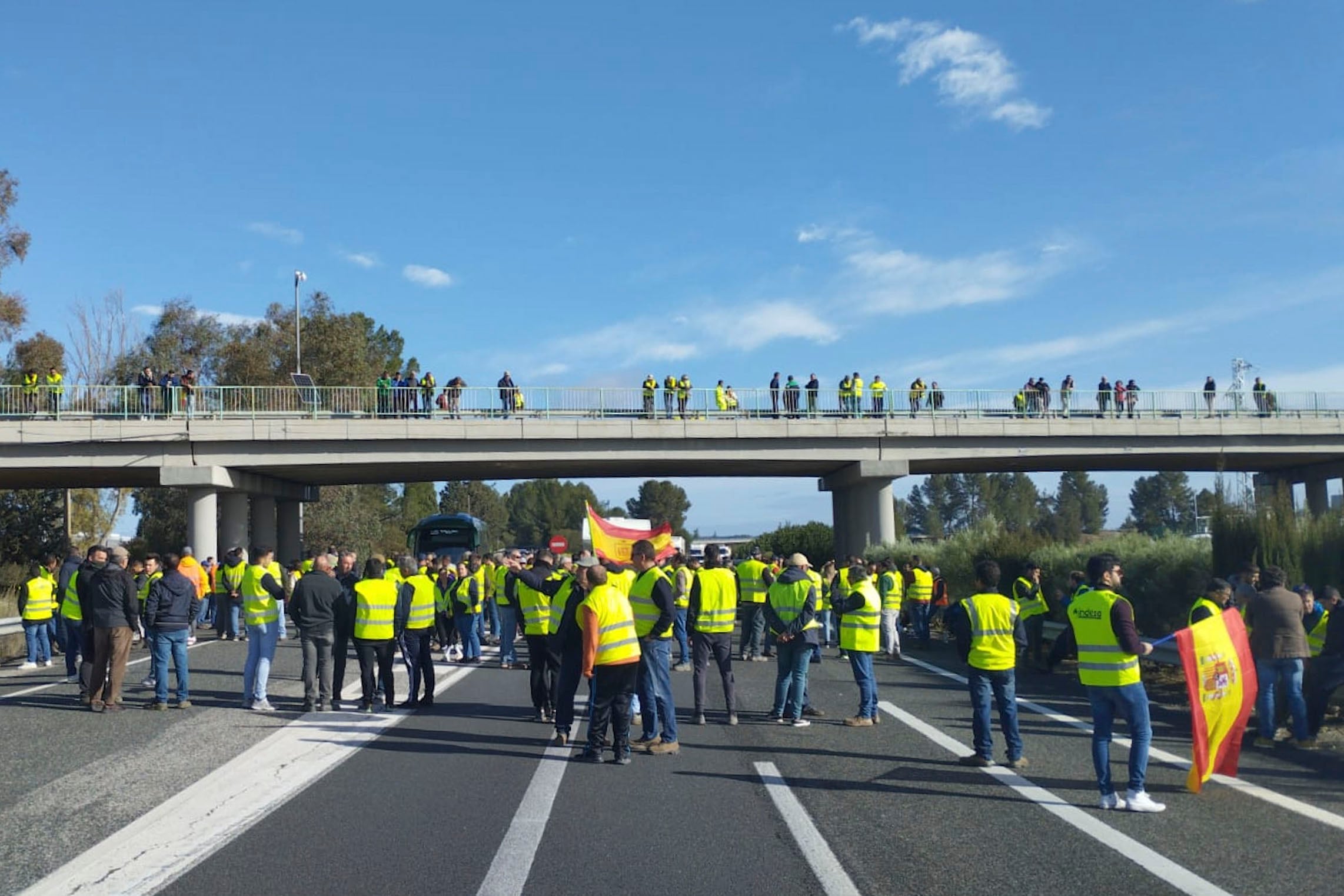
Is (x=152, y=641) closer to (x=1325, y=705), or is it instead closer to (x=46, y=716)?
(x=46, y=716)

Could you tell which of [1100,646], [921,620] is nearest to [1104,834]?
[1100,646]

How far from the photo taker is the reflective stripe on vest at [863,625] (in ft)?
35.9

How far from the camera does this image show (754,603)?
56.2 feet

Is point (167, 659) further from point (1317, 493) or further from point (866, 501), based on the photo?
point (1317, 493)

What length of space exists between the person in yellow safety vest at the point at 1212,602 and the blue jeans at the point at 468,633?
455 inches

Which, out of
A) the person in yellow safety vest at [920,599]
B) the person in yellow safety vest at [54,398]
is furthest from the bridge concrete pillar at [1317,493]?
the person in yellow safety vest at [54,398]

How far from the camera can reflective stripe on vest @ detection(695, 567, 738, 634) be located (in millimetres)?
11320

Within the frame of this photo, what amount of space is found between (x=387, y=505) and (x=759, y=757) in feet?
229

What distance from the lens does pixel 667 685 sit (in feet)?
32.6

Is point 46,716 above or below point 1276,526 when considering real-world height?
below

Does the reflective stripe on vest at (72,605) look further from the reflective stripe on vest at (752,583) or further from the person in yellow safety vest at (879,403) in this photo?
the person in yellow safety vest at (879,403)

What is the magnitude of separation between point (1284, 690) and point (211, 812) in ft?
30.3

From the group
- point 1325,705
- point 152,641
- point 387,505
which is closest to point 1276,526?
point 1325,705

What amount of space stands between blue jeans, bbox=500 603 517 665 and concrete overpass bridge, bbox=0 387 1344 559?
1909 cm
